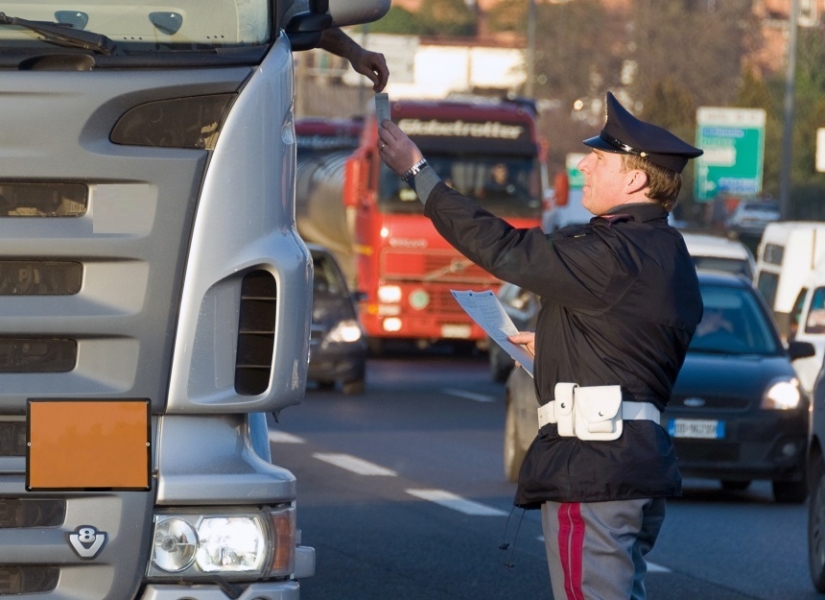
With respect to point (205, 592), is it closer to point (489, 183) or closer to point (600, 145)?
point (600, 145)

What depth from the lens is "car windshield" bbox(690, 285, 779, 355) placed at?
49.1ft

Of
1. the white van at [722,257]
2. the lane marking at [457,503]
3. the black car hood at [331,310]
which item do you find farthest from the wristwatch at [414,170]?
the white van at [722,257]

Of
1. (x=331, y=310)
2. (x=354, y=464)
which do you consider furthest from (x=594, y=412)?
(x=331, y=310)

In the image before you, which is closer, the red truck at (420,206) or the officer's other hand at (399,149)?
the officer's other hand at (399,149)

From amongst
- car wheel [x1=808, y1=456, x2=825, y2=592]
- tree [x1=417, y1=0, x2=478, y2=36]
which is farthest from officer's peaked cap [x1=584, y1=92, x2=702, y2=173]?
tree [x1=417, y1=0, x2=478, y2=36]

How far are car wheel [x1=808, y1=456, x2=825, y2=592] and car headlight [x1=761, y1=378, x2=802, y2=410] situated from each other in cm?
390

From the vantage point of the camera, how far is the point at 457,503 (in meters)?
13.0

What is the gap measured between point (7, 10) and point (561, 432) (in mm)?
1915

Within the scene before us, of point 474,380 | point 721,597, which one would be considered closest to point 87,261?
point 721,597

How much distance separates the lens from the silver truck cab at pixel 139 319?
16.3ft

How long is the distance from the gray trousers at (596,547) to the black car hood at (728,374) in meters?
8.57

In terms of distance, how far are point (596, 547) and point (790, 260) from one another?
67.7ft

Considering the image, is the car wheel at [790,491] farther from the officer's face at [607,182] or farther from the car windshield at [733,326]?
the officer's face at [607,182]

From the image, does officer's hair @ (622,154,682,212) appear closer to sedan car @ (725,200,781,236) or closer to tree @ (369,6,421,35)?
sedan car @ (725,200,781,236)
